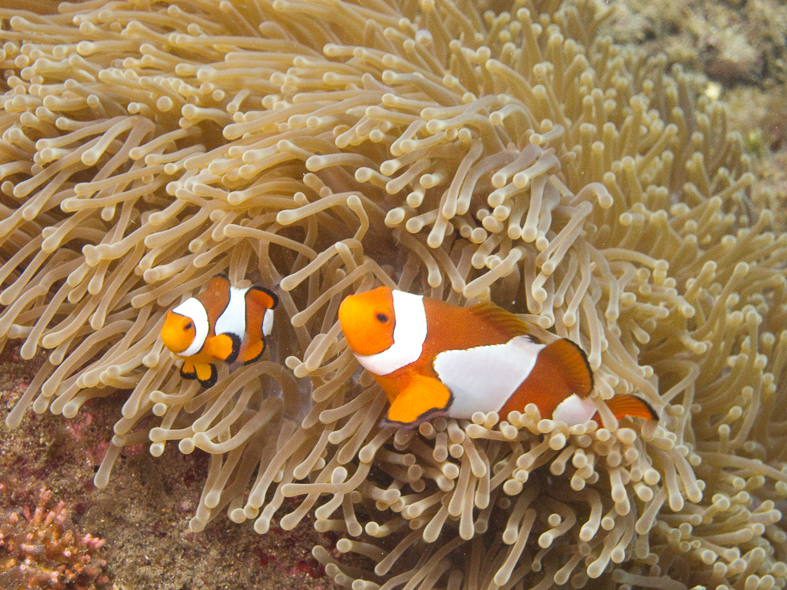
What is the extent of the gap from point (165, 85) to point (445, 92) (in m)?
0.69

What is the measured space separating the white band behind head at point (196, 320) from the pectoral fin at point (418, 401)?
1.38ft

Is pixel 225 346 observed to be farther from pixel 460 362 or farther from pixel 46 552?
pixel 46 552

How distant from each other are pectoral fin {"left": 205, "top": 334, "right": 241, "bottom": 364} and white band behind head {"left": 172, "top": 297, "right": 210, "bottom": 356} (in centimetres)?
2

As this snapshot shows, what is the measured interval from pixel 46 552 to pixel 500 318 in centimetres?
116

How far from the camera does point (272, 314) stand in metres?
1.36

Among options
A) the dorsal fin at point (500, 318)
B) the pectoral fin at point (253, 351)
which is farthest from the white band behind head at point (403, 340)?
the pectoral fin at point (253, 351)

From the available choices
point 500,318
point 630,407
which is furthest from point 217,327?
point 630,407

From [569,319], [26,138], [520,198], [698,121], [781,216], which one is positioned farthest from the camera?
[781,216]

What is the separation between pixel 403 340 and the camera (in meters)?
1.19

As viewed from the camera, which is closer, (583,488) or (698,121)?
(583,488)

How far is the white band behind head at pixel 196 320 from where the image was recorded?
4.03 feet

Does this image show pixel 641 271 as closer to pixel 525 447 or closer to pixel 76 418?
pixel 525 447

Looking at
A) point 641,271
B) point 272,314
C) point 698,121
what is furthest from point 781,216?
point 272,314

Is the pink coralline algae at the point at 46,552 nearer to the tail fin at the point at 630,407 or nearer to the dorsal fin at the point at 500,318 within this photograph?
the dorsal fin at the point at 500,318
